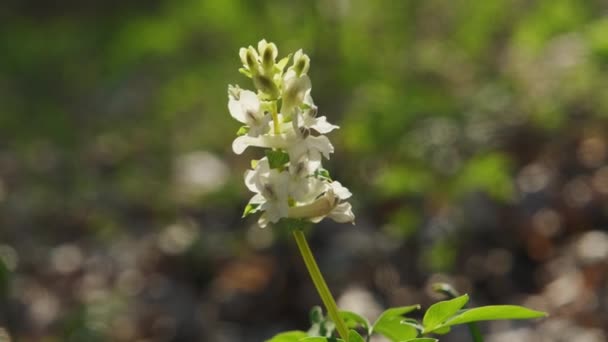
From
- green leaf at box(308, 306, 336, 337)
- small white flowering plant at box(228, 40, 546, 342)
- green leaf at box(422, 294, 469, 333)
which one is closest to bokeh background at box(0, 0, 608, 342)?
green leaf at box(308, 306, 336, 337)

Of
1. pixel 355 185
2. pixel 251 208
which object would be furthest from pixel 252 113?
pixel 355 185

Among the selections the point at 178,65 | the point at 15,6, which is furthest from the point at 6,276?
the point at 15,6

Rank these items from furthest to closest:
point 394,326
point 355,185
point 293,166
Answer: point 355,185 < point 394,326 < point 293,166

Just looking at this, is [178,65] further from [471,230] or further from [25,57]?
[471,230]

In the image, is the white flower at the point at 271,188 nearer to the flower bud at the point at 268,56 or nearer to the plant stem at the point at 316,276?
the plant stem at the point at 316,276

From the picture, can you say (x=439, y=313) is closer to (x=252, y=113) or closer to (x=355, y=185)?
(x=252, y=113)

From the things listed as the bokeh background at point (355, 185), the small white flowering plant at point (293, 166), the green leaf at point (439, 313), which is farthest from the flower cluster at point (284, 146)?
the bokeh background at point (355, 185)

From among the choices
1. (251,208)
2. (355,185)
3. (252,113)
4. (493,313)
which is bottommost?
(493,313)
